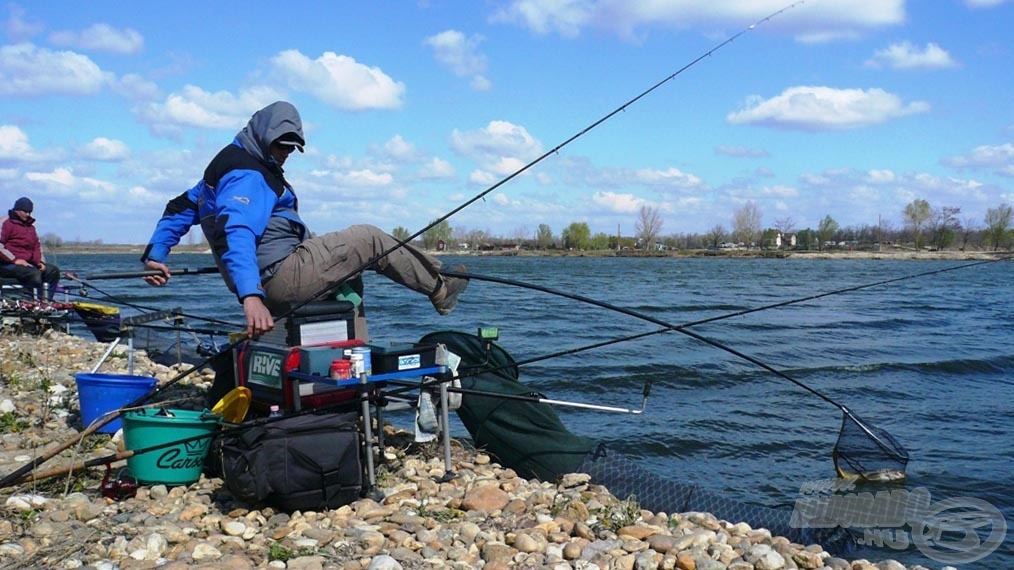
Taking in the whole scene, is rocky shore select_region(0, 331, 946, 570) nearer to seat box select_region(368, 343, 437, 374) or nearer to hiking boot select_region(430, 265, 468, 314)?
seat box select_region(368, 343, 437, 374)

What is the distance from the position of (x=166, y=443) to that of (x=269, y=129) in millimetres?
1640

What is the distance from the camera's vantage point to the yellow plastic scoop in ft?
15.0

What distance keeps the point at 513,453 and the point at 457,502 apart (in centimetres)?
110

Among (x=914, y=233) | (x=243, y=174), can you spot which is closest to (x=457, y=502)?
(x=243, y=174)

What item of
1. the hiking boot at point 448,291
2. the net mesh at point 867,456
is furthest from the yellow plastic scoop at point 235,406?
the net mesh at point 867,456

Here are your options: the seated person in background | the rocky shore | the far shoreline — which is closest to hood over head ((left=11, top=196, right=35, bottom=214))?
the seated person in background

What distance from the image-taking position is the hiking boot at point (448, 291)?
4.84 metres

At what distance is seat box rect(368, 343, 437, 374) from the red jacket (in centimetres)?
953

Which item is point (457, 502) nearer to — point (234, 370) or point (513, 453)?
point (513, 453)

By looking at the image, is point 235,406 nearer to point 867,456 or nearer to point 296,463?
point 296,463

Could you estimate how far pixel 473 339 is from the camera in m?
5.84

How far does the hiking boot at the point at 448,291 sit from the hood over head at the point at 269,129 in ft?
3.50

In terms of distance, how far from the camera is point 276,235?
4.56 m

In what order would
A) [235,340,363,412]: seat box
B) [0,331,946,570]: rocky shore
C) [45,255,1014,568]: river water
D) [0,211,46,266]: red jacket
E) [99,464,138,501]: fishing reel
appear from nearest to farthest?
[0,331,946,570]: rocky shore, [99,464,138,501]: fishing reel, [235,340,363,412]: seat box, [45,255,1014,568]: river water, [0,211,46,266]: red jacket
